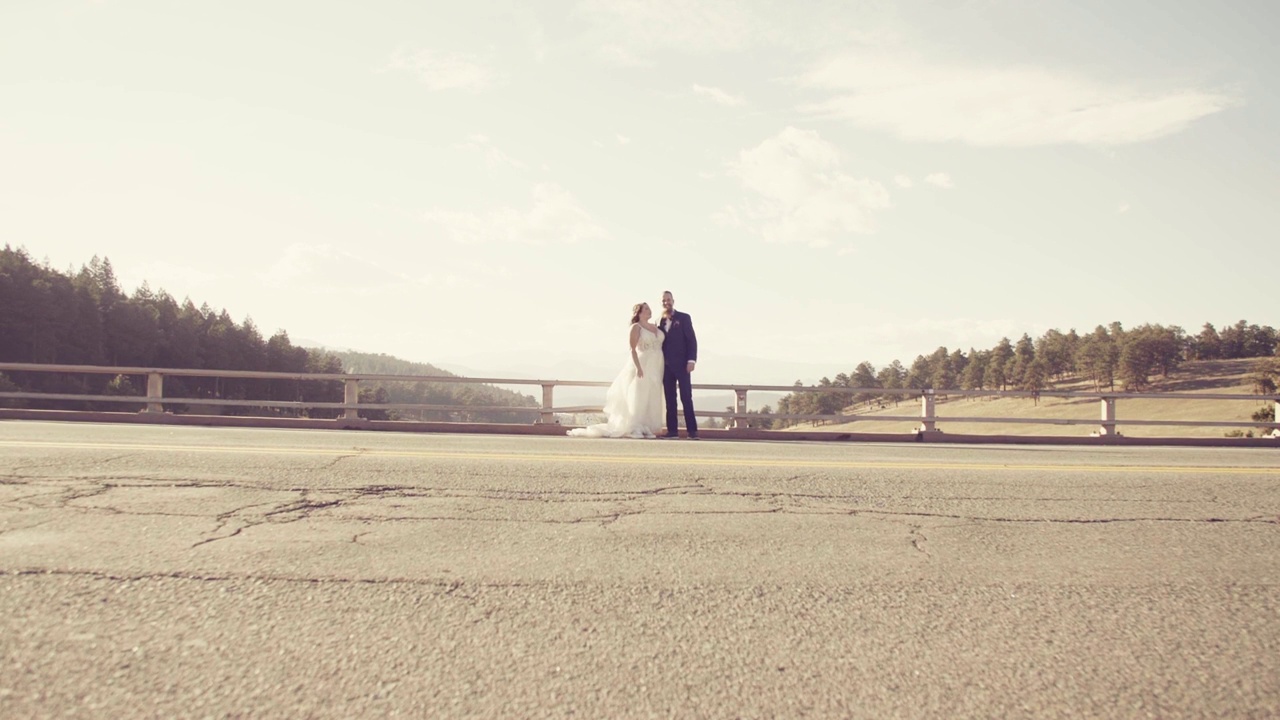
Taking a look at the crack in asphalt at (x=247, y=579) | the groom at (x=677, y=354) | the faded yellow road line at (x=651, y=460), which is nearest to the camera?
the crack in asphalt at (x=247, y=579)

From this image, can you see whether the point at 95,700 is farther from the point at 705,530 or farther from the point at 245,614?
the point at 705,530

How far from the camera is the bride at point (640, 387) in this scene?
40.8ft

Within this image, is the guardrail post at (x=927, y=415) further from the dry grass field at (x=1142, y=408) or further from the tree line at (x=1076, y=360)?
the tree line at (x=1076, y=360)

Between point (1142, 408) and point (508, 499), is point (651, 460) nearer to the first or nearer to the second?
point (508, 499)

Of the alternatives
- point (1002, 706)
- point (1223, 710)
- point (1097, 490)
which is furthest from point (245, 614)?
point (1097, 490)

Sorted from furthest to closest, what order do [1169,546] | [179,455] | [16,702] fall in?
1. [179,455]
2. [1169,546]
3. [16,702]

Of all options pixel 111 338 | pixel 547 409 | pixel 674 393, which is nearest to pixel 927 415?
pixel 674 393

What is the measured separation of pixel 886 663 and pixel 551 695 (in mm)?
1156

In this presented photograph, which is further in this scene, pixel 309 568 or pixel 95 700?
pixel 309 568

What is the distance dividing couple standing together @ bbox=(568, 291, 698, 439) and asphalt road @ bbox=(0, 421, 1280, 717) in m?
6.60

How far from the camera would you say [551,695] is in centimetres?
233

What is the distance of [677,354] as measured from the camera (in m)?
12.4

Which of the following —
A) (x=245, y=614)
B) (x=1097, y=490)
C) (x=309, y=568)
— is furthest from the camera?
(x=1097, y=490)

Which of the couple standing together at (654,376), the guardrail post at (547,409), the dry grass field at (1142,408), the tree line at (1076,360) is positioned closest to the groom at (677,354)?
the couple standing together at (654,376)
